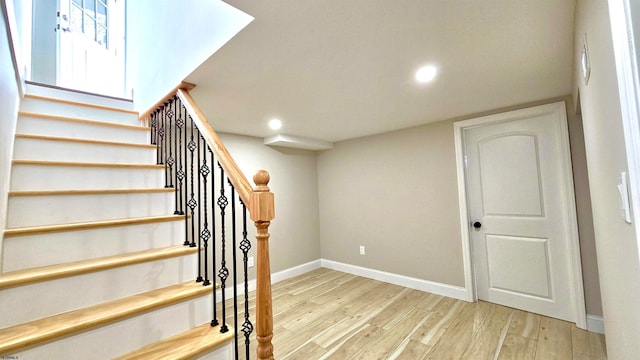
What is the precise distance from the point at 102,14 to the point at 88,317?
13.6ft

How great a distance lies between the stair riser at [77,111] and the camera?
2121 mm

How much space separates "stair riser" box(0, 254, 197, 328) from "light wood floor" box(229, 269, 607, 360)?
1.06 meters

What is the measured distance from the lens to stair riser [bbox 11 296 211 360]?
3.55 ft

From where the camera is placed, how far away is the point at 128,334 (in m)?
1.24

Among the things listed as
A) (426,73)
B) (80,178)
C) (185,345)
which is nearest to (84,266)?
(185,345)

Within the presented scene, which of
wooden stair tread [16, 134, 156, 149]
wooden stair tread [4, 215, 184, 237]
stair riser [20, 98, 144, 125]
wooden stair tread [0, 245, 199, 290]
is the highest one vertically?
stair riser [20, 98, 144, 125]

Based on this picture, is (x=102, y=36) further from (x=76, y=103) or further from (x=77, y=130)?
(x=77, y=130)

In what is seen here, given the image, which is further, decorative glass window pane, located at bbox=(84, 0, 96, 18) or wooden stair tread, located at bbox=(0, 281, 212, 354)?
decorative glass window pane, located at bbox=(84, 0, 96, 18)

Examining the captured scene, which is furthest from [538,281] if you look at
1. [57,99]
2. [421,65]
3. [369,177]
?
[57,99]

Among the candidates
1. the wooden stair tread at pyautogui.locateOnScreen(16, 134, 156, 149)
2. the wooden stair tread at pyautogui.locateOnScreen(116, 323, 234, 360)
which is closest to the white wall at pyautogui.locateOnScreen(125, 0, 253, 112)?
the wooden stair tread at pyautogui.locateOnScreen(16, 134, 156, 149)

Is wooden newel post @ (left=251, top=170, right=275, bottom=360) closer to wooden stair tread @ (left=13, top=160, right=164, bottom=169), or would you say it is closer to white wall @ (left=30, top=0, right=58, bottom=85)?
wooden stair tread @ (left=13, top=160, right=164, bottom=169)

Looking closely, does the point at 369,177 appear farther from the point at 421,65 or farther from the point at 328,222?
the point at 421,65

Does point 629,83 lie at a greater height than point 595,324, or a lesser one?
greater

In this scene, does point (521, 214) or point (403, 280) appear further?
point (403, 280)
